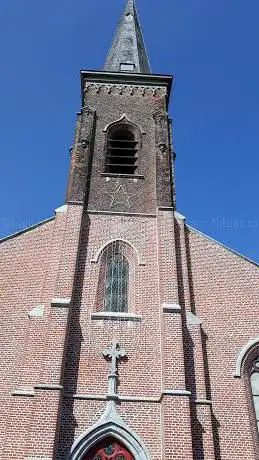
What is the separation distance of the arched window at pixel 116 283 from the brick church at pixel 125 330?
1.3 inches

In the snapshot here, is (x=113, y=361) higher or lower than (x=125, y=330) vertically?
lower

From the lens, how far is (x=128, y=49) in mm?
23641

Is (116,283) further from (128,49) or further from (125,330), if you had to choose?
(128,49)

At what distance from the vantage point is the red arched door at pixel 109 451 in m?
10.0

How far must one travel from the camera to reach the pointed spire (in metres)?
22.2

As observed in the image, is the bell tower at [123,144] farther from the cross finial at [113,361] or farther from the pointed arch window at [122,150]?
the cross finial at [113,361]

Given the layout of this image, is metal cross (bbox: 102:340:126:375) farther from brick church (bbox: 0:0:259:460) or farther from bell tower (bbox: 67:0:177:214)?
bell tower (bbox: 67:0:177:214)

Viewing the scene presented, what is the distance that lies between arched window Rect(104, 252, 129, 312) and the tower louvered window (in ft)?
13.6

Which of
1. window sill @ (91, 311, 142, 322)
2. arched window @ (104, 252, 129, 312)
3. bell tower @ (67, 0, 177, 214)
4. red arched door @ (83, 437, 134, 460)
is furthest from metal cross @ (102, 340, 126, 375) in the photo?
bell tower @ (67, 0, 177, 214)

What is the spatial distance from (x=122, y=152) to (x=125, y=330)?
8011 mm

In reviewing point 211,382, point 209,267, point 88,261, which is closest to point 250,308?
point 209,267

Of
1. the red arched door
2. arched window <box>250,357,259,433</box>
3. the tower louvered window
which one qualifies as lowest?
the red arched door

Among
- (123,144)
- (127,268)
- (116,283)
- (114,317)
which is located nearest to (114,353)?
(114,317)

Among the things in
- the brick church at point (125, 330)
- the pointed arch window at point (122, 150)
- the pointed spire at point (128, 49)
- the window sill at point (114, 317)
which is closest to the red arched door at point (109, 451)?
the brick church at point (125, 330)
